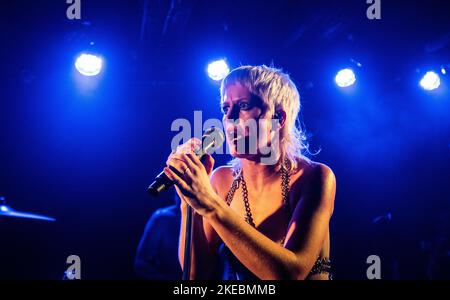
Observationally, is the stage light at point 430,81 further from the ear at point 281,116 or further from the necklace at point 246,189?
the necklace at point 246,189

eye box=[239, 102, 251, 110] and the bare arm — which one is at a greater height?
eye box=[239, 102, 251, 110]

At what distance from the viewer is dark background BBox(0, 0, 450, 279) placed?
167 inches

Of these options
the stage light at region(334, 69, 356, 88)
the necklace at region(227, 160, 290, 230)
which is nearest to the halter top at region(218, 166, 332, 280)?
the necklace at region(227, 160, 290, 230)

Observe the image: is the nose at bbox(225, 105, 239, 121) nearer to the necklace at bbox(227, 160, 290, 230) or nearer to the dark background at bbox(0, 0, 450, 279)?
the necklace at bbox(227, 160, 290, 230)

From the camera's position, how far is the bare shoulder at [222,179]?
2.22m

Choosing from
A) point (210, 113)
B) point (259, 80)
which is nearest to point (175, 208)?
point (210, 113)

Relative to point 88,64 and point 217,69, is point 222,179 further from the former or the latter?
point 88,64

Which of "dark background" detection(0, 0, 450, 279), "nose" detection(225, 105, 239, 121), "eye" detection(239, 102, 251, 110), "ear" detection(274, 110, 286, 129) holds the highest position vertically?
"dark background" detection(0, 0, 450, 279)

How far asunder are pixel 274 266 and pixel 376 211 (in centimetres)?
507

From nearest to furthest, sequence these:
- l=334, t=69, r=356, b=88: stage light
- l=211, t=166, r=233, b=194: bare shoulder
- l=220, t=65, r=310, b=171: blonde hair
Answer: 1. l=220, t=65, r=310, b=171: blonde hair
2. l=211, t=166, r=233, b=194: bare shoulder
3. l=334, t=69, r=356, b=88: stage light

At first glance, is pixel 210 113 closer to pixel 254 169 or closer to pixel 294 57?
pixel 294 57

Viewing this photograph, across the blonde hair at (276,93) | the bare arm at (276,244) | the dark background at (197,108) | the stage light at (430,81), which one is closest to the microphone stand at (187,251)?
the bare arm at (276,244)

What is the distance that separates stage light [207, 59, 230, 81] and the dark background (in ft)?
0.39
